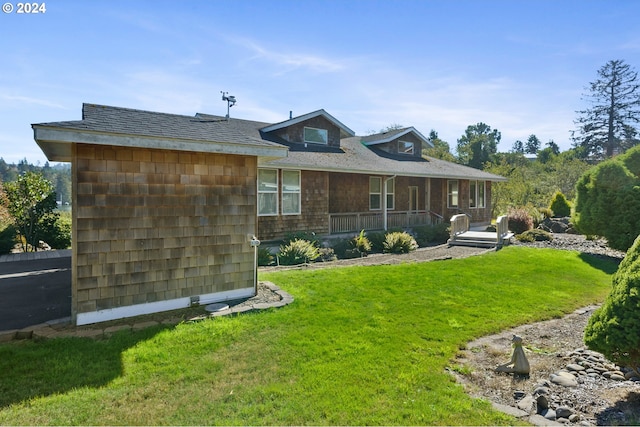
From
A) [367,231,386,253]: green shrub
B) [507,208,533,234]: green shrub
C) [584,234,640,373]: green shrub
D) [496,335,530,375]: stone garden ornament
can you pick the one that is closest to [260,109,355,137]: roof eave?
[367,231,386,253]: green shrub

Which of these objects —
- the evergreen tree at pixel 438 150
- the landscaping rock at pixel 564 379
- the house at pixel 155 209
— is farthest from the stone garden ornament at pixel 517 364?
the evergreen tree at pixel 438 150

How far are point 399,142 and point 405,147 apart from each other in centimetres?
62

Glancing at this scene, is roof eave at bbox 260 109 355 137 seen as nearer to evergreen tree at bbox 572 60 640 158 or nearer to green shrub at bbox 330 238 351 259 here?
green shrub at bbox 330 238 351 259

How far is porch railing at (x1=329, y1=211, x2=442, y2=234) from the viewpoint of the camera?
589 inches

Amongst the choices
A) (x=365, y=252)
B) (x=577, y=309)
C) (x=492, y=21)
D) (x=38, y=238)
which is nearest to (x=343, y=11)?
(x=492, y=21)

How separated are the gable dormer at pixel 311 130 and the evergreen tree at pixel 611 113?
4218 cm

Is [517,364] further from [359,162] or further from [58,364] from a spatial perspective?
[359,162]

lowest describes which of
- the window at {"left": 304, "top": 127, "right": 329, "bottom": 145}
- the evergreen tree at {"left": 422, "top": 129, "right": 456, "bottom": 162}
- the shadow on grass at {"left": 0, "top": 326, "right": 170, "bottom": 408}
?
the shadow on grass at {"left": 0, "top": 326, "right": 170, "bottom": 408}

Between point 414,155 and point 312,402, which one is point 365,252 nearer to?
point 312,402

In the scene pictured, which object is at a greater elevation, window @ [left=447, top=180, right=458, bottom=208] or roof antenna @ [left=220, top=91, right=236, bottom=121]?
roof antenna @ [left=220, top=91, right=236, bottom=121]

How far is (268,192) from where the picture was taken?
12680mm

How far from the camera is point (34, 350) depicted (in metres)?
4.37

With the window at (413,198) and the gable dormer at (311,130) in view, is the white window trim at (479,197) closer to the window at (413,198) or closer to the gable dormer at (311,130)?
the window at (413,198)

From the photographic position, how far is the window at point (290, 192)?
43.0 feet
